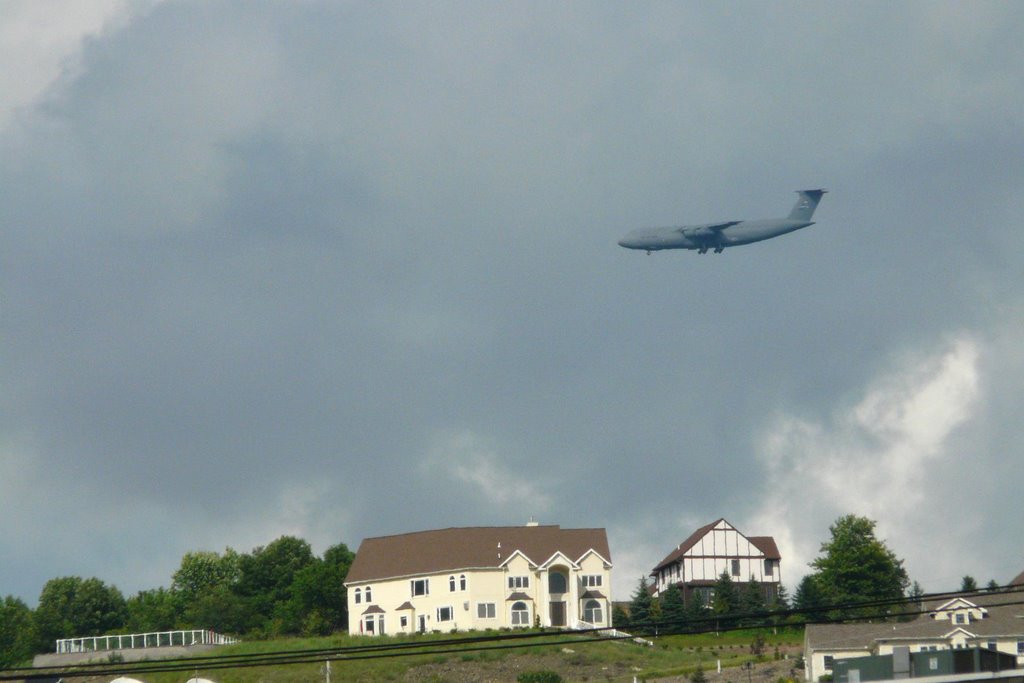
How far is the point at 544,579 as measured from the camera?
117 m

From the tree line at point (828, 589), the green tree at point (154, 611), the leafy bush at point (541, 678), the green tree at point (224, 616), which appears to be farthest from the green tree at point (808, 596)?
the green tree at point (154, 611)

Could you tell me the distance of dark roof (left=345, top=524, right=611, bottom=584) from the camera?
11775 centimetres

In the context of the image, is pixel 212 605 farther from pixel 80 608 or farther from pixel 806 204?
pixel 806 204

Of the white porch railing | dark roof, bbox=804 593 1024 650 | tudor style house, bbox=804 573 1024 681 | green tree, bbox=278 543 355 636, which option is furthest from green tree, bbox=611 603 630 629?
dark roof, bbox=804 593 1024 650

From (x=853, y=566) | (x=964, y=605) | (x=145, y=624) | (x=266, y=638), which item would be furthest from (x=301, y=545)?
(x=964, y=605)

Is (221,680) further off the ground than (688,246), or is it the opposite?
(688,246)

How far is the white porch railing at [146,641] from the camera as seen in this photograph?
107 meters

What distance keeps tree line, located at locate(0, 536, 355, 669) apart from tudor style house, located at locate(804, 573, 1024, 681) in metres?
50.6

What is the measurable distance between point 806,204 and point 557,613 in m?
37.7

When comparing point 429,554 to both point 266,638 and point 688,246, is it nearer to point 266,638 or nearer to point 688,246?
point 266,638

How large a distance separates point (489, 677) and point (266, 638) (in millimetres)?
34201

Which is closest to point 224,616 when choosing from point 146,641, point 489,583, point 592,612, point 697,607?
point 146,641

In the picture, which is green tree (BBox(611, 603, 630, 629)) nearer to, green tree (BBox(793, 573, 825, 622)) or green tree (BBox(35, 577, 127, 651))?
green tree (BBox(793, 573, 825, 622))

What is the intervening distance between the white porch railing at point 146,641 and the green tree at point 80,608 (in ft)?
108
